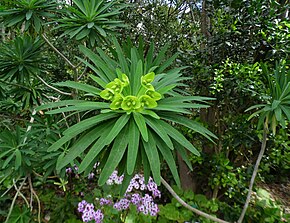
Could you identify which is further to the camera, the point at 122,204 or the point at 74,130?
the point at 122,204

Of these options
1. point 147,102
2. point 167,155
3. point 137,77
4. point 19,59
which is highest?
point 19,59

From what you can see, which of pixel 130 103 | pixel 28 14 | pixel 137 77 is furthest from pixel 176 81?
pixel 28 14

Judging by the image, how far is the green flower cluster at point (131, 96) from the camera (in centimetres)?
96

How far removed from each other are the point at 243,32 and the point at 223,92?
485 mm

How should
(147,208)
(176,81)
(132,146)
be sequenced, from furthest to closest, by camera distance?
1. (147,208)
2. (176,81)
3. (132,146)

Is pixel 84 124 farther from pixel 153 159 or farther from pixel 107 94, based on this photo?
pixel 153 159

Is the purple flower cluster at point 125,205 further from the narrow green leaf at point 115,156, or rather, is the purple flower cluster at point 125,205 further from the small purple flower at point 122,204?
the narrow green leaf at point 115,156

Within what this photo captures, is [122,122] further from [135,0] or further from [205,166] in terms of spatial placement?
[135,0]

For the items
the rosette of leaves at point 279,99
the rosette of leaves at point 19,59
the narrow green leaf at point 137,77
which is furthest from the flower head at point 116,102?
the rosette of leaves at point 19,59

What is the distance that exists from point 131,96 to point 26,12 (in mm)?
1051

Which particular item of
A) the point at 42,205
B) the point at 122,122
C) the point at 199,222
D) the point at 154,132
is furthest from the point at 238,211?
the point at 42,205

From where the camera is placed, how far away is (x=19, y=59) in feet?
5.41

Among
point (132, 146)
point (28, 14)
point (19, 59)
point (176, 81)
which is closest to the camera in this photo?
point (132, 146)

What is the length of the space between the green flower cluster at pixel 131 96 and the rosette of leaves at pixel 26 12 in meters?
0.86
